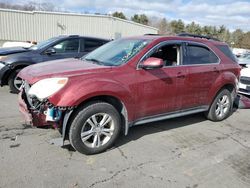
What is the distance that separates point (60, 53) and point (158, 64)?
14.5ft

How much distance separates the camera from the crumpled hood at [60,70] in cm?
370

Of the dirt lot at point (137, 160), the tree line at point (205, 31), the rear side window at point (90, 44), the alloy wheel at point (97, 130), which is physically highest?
the tree line at point (205, 31)

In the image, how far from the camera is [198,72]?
5.02m

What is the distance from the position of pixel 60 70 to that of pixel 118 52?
3.78 feet

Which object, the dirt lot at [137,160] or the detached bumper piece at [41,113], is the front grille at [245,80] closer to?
the dirt lot at [137,160]

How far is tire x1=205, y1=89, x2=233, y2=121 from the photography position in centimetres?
567

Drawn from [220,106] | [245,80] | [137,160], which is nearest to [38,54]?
[137,160]

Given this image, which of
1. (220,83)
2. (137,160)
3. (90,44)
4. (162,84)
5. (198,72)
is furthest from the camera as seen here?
(90,44)

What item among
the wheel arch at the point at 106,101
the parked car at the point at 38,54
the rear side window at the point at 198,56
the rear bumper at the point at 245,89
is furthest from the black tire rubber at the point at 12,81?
the rear bumper at the point at 245,89

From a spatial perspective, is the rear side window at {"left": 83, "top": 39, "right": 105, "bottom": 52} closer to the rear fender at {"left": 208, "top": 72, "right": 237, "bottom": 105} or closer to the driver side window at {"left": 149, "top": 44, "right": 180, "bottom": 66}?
the driver side window at {"left": 149, "top": 44, "right": 180, "bottom": 66}

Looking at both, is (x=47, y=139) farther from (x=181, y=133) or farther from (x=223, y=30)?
(x=223, y=30)

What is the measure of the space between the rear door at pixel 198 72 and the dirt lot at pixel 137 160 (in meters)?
0.65

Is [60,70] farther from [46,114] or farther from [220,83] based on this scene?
[220,83]

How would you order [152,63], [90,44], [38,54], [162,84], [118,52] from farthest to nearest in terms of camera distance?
[90,44]
[38,54]
[118,52]
[162,84]
[152,63]
